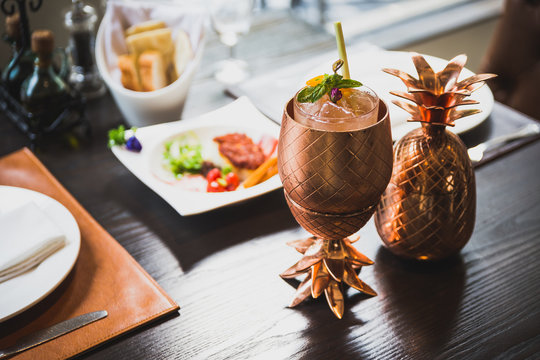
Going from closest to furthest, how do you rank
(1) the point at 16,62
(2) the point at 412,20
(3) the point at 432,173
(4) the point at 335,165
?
1. (4) the point at 335,165
2. (3) the point at 432,173
3. (1) the point at 16,62
4. (2) the point at 412,20

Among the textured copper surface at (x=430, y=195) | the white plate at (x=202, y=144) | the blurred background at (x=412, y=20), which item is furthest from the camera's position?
the blurred background at (x=412, y=20)

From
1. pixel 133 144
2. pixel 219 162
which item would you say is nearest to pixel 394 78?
pixel 219 162

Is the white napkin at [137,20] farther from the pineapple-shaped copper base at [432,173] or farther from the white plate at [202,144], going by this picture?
the pineapple-shaped copper base at [432,173]

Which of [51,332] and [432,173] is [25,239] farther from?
[432,173]

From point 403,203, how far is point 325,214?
0.13 metres

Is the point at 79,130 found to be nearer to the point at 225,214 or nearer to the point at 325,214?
the point at 225,214

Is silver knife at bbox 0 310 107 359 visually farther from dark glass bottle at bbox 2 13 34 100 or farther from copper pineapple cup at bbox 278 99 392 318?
dark glass bottle at bbox 2 13 34 100

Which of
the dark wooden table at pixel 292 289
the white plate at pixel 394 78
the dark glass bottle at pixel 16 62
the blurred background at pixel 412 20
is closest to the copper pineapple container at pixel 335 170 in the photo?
the dark wooden table at pixel 292 289

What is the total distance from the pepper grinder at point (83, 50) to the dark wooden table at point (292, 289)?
11.5 inches

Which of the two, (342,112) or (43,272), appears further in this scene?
(43,272)

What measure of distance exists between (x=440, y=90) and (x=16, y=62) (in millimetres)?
810

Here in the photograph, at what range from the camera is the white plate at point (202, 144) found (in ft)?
2.62

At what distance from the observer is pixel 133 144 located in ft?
2.98

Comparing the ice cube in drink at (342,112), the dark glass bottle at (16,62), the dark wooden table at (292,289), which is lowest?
the dark wooden table at (292,289)
